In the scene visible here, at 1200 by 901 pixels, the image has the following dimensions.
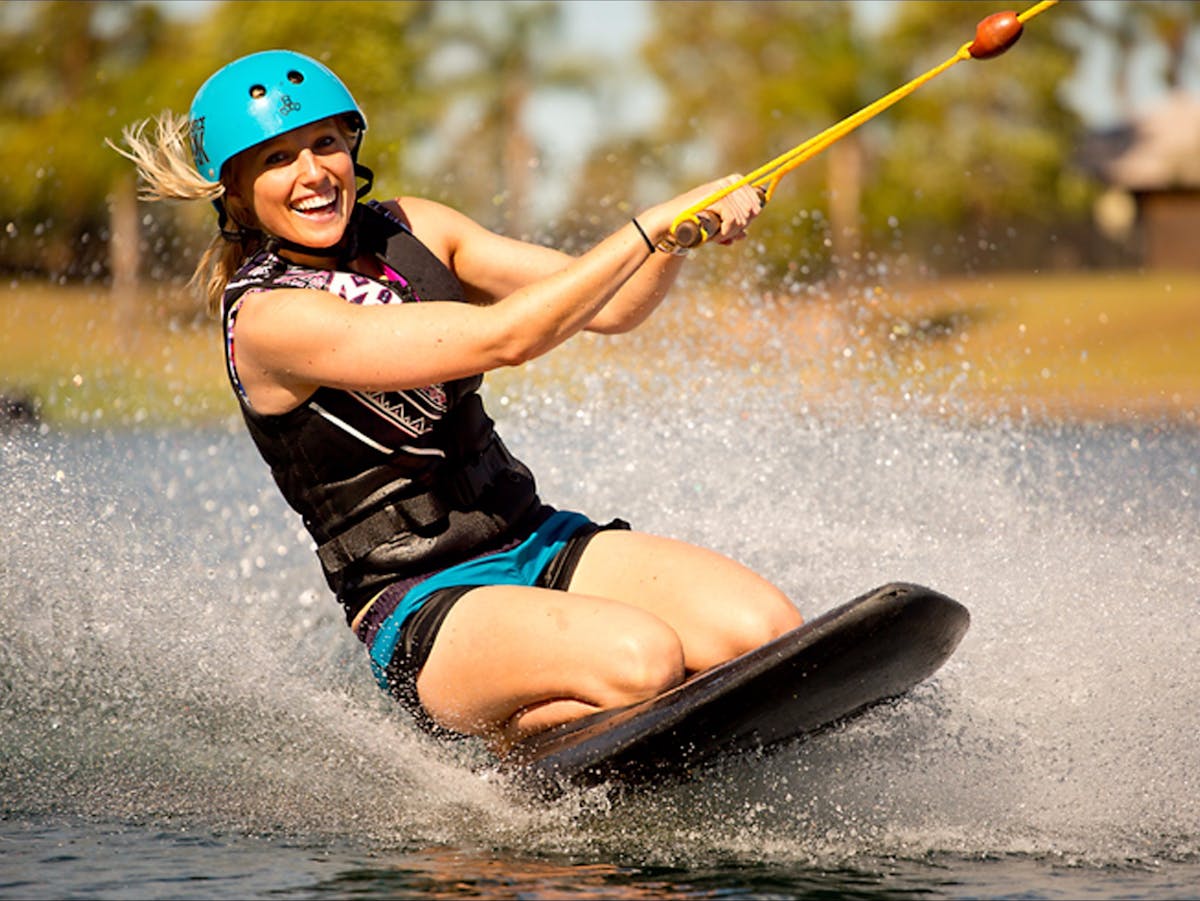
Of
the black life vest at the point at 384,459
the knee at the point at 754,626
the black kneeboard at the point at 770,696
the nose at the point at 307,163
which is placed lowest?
the black kneeboard at the point at 770,696

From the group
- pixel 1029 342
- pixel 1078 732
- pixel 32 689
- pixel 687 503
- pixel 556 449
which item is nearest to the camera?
pixel 1078 732

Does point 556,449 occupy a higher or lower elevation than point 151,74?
lower

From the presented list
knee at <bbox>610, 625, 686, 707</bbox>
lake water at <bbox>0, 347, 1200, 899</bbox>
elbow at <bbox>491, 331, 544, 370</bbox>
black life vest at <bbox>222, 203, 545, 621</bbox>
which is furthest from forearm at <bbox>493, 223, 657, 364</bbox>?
lake water at <bbox>0, 347, 1200, 899</bbox>

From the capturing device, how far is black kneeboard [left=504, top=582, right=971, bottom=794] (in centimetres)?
352

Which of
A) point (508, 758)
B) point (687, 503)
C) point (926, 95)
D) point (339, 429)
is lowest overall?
point (508, 758)

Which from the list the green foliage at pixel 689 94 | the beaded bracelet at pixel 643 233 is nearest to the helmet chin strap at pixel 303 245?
the beaded bracelet at pixel 643 233

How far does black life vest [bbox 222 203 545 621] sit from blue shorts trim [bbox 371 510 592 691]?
0.04 m

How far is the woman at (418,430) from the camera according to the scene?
3580 mm

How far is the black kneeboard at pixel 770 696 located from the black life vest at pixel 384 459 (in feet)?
1.67

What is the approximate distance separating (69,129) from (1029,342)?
13392mm

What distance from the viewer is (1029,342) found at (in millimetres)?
21156

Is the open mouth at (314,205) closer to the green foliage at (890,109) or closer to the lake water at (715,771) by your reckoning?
the lake water at (715,771)

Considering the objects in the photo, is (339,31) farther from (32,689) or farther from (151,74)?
(32,689)

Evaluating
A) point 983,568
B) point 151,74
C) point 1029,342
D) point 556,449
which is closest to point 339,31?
point 151,74
